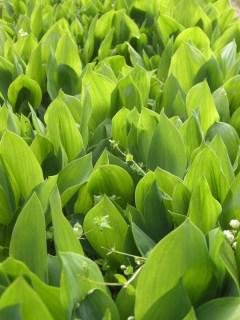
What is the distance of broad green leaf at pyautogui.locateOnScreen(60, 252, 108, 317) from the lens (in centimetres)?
103

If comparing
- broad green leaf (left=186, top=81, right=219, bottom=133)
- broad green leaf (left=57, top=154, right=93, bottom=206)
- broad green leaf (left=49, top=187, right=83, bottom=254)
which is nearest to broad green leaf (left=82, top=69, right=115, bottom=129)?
broad green leaf (left=186, top=81, right=219, bottom=133)

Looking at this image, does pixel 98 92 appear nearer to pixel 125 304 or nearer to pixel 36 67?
pixel 36 67

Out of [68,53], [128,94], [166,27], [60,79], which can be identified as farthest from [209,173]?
[166,27]

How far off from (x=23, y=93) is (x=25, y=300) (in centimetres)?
125

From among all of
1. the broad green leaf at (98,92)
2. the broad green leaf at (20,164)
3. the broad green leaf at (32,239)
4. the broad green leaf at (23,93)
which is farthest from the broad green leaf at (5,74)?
the broad green leaf at (32,239)

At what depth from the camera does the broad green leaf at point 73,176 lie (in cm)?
147

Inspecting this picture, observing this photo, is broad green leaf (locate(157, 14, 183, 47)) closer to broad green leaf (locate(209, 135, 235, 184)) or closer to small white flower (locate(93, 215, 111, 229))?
broad green leaf (locate(209, 135, 235, 184))

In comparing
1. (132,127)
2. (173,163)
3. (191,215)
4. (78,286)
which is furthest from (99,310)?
(132,127)

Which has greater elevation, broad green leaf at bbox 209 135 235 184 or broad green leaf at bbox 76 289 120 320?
broad green leaf at bbox 209 135 235 184

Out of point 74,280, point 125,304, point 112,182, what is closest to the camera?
point 74,280

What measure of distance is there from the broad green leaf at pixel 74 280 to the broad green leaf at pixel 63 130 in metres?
0.59

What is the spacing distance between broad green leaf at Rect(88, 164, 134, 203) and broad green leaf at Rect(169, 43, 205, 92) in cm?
66

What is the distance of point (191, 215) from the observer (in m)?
1.26

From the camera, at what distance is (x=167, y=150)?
151 cm
